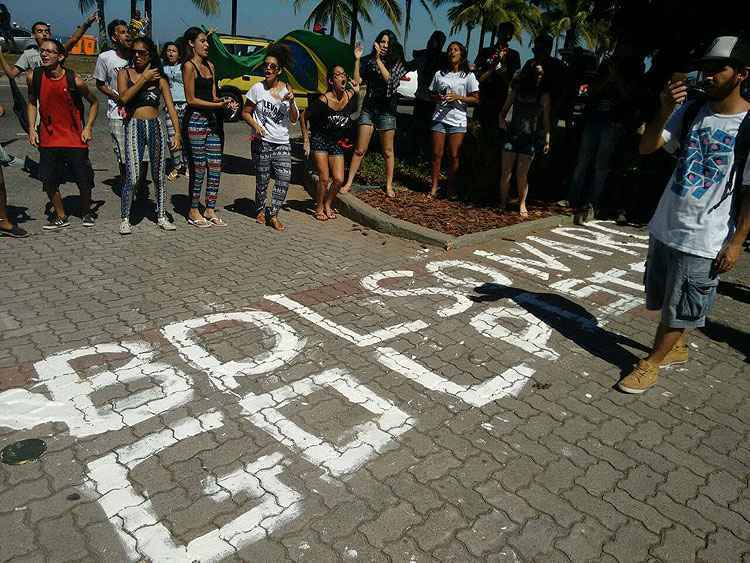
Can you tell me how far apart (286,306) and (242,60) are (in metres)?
7.26

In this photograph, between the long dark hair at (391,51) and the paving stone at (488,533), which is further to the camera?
the long dark hair at (391,51)

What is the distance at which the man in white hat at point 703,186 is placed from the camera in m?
3.41

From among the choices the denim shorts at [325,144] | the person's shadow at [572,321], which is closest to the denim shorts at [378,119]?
the denim shorts at [325,144]

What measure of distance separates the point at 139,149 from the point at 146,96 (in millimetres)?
541

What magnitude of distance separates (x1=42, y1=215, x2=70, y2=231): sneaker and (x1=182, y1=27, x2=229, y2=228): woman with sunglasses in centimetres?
129

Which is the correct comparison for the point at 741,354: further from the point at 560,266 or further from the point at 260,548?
the point at 260,548

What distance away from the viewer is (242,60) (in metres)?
10.6

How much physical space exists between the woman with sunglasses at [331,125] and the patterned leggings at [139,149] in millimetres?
1687

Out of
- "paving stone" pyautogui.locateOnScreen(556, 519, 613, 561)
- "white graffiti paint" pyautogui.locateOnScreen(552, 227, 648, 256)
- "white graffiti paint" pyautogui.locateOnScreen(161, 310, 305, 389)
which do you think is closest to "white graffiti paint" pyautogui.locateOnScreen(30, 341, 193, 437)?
"white graffiti paint" pyautogui.locateOnScreen(161, 310, 305, 389)

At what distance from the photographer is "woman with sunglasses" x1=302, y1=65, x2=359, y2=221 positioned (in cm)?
696

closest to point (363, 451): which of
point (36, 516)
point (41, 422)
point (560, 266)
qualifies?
point (36, 516)

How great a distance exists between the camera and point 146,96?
5.92 metres

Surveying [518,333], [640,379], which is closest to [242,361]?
[518,333]

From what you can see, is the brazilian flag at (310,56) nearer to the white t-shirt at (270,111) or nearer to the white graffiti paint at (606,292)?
the white t-shirt at (270,111)
